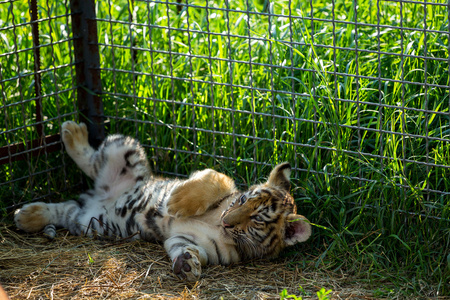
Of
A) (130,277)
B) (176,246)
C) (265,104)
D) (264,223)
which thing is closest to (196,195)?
(176,246)

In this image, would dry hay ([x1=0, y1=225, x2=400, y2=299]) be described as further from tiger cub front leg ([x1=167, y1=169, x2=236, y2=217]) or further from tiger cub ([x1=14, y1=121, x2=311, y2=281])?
tiger cub front leg ([x1=167, y1=169, x2=236, y2=217])

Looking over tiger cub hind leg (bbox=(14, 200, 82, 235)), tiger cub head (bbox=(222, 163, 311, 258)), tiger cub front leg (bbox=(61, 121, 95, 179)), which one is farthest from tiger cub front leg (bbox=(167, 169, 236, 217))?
tiger cub front leg (bbox=(61, 121, 95, 179))

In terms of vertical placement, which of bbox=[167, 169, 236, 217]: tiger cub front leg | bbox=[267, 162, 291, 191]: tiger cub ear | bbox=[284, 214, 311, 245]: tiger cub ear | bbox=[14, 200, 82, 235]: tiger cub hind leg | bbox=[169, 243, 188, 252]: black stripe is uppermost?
bbox=[267, 162, 291, 191]: tiger cub ear

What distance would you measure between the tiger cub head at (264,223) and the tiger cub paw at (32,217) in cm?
138

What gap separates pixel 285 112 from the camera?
474 cm

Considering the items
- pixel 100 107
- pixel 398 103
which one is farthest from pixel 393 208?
pixel 100 107

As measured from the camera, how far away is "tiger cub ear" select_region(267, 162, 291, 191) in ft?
13.9

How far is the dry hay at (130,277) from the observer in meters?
3.71


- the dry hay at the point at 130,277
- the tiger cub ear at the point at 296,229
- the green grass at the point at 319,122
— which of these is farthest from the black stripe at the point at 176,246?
the green grass at the point at 319,122

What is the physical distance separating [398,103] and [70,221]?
95.2 inches

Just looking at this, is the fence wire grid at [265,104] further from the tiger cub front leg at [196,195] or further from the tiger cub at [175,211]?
the tiger cub front leg at [196,195]

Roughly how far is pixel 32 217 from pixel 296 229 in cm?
187

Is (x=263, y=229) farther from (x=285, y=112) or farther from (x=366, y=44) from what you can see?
(x=366, y=44)

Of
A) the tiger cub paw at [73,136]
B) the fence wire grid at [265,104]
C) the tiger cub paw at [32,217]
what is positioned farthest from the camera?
the tiger cub paw at [73,136]
